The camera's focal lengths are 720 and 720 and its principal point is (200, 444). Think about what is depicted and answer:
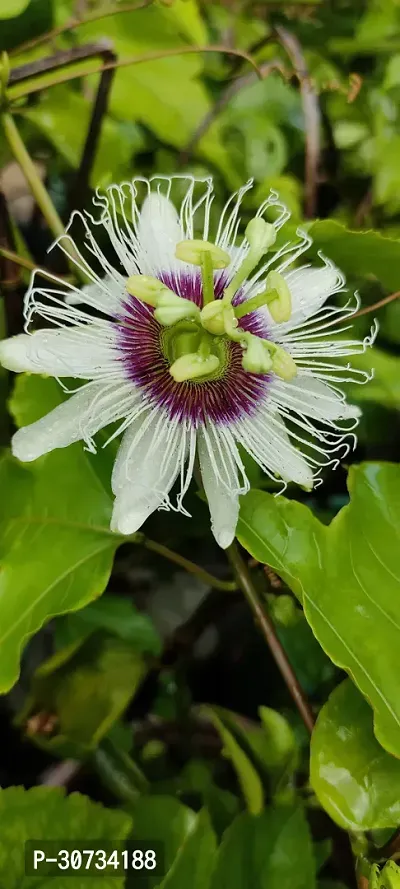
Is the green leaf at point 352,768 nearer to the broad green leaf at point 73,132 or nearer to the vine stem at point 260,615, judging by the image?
the vine stem at point 260,615

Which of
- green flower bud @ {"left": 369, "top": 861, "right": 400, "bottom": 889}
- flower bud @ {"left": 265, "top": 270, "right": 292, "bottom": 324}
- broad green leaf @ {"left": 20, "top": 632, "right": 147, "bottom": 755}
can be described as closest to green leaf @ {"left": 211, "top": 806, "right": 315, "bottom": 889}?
green flower bud @ {"left": 369, "top": 861, "right": 400, "bottom": 889}

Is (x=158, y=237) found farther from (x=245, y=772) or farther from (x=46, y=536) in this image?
(x=245, y=772)

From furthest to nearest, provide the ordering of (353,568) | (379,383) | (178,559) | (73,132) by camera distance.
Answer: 1. (73,132)
2. (379,383)
3. (178,559)
4. (353,568)

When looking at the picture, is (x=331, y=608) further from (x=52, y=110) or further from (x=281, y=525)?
(x=52, y=110)

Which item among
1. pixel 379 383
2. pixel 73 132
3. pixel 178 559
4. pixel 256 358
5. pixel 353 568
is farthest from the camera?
pixel 73 132

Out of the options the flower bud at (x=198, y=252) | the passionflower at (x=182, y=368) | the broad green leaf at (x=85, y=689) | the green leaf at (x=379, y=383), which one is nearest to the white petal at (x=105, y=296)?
the passionflower at (x=182, y=368)

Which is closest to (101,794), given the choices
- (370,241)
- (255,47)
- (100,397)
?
(100,397)

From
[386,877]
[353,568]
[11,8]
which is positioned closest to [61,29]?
[11,8]
